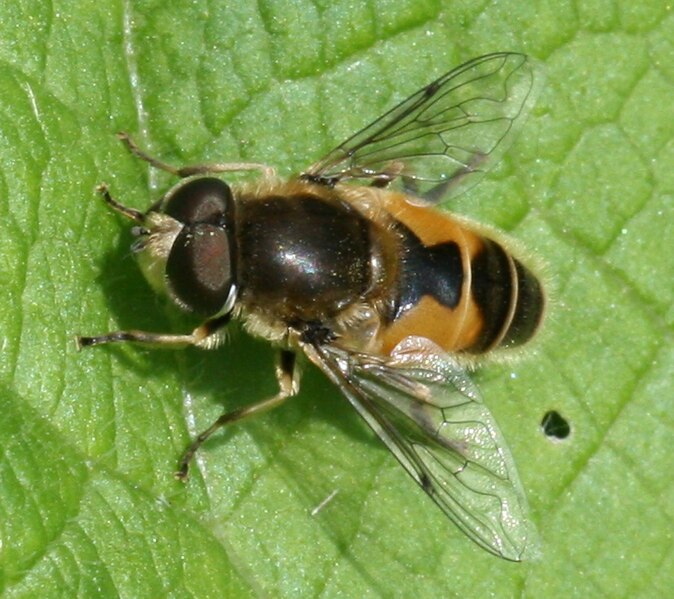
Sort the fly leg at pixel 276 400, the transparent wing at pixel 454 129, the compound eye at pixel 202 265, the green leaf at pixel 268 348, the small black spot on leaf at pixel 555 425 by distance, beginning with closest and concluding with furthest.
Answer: the green leaf at pixel 268 348, the compound eye at pixel 202 265, the fly leg at pixel 276 400, the transparent wing at pixel 454 129, the small black spot on leaf at pixel 555 425

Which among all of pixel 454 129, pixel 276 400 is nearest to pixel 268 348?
pixel 276 400

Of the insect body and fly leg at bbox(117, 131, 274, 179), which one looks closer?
the insect body

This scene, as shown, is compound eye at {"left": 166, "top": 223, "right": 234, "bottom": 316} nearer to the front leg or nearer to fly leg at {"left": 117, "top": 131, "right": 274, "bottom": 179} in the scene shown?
the front leg

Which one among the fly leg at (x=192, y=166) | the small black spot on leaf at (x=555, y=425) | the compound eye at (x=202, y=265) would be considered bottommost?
the small black spot on leaf at (x=555, y=425)

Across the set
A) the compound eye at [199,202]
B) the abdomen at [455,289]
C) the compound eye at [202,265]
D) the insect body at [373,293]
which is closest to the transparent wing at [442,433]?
the insect body at [373,293]

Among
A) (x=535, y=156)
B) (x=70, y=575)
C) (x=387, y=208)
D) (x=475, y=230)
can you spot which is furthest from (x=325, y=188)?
(x=70, y=575)

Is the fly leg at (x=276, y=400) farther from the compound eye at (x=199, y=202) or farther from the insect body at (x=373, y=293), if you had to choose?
the compound eye at (x=199, y=202)

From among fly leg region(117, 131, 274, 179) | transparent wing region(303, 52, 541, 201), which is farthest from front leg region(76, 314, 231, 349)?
transparent wing region(303, 52, 541, 201)
